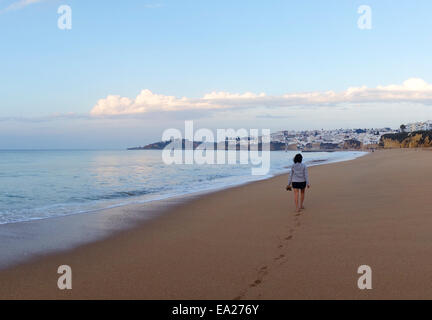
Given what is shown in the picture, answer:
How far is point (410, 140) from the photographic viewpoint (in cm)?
12506

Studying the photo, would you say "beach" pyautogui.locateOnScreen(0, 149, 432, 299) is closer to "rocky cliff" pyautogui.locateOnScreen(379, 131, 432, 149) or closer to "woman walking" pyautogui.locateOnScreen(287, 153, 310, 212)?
"woman walking" pyautogui.locateOnScreen(287, 153, 310, 212)

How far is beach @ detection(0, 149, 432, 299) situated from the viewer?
4.46 meters

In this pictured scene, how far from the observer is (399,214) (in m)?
8.62

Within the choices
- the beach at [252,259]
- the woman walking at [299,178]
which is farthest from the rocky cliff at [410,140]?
the beach at [252,259]

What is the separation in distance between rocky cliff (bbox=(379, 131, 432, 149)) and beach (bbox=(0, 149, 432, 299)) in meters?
113

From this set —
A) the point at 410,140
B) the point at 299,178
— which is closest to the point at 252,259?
the point at 299,178

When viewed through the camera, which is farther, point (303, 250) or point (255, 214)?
point (255, 214)

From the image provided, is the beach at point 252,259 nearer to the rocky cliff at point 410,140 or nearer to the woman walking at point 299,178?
the woman walking at point 299,178

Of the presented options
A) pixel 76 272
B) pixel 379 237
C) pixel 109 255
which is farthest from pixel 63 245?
pixel 379 237

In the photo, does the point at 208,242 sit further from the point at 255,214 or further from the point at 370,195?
the point at 370,195

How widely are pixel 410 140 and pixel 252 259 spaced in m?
137

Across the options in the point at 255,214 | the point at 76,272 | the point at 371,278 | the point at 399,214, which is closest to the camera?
the point at 371,278
